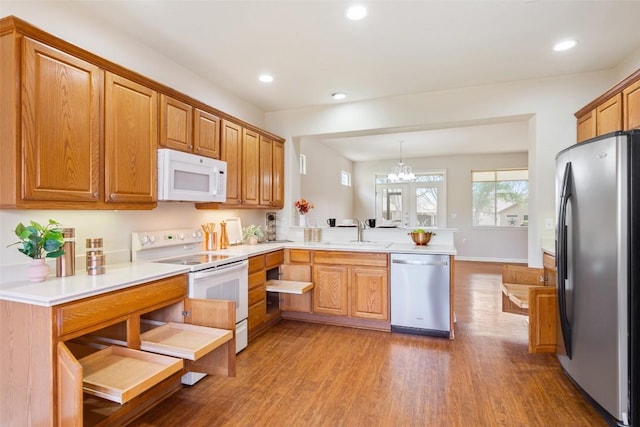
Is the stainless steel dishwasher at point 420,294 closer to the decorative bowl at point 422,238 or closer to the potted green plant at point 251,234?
the decorative bowl at point 422,238

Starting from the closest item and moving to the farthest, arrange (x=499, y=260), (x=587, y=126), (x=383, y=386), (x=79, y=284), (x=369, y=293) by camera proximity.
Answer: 1. (x=79, y=284)
2. (x=383, y=386)
3. (x=587, y=126)
4. (x=369, y=293)
5. (x=499, y=260)

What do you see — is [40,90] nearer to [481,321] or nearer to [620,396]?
[620,396]

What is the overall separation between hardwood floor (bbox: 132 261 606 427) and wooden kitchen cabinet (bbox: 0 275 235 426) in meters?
0.28

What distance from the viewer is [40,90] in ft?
5.75

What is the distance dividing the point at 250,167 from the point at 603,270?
311 cm

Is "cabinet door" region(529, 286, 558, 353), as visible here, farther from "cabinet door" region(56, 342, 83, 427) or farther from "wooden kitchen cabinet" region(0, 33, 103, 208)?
"wooden kitchen cabinet" region(0, 33, 103, 208)

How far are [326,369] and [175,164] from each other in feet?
6.57

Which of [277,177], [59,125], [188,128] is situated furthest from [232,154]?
[59,125]

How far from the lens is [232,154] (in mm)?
3359

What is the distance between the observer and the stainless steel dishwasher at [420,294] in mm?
3188

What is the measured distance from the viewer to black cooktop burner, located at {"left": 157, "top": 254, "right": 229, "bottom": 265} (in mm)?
2558

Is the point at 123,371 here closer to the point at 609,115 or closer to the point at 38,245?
the point at 38,245

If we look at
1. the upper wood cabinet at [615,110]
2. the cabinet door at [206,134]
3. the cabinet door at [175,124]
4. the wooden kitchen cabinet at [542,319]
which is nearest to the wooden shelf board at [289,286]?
the cabinet door at [206,134]

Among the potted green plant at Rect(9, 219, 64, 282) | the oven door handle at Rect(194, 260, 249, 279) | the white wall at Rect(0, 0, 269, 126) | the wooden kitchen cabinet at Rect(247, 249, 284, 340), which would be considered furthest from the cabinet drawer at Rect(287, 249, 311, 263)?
the potted green plant at Rect(9, 219, 64, 282)
